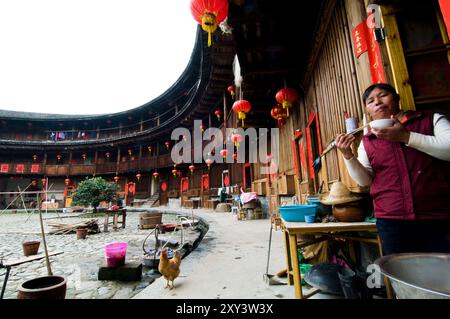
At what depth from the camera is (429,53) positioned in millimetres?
2156

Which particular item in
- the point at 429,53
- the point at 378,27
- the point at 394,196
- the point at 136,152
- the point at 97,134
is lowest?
the point at 394,196

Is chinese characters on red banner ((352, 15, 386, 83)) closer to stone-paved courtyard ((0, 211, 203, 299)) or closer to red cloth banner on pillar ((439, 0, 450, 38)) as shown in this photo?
red cloth banner on pillar ((439, 0, 450, 38))

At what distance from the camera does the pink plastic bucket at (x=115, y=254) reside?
3.69 m

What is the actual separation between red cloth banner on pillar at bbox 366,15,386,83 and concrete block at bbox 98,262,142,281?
4.41 m

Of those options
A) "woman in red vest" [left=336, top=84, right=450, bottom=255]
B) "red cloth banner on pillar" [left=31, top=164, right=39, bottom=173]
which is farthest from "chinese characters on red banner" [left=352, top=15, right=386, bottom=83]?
"red cloth banner on pillar" [left=31, top=164, right=39, bottom=173]

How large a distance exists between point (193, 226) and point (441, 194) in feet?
29.4

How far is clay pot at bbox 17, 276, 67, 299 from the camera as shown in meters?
1.98

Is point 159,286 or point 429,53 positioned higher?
point 429,53

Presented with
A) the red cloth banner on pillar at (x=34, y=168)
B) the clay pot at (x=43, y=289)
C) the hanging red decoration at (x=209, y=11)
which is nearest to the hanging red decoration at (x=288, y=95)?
the hanging red decoration at (x=209, y=11)

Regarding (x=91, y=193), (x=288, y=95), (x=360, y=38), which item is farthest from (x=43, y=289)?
(x=91, y=193)

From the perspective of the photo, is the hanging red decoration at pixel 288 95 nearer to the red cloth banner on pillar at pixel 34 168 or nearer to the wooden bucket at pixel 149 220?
the wooden bucket at pixel 149 220
